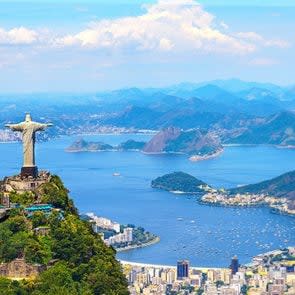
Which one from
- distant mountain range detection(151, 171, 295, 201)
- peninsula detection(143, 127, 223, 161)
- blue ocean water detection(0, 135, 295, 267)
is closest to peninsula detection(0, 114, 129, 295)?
blue ocean water detection(0, 135, 295, 267)

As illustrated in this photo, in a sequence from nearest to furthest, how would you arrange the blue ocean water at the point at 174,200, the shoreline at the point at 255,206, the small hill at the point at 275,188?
the blue ocean water at the point at 174,200 < the shoreline at the point at 255,206 < the small hill at the point at 275,188

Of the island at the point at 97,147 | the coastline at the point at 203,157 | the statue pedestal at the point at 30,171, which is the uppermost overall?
the statue pedestal at the point at 30,171

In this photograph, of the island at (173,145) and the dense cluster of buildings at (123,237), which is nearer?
the dense cluster of buildings at (123,237)

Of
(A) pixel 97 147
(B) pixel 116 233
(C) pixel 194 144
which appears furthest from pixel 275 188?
(C) pixel 194 144

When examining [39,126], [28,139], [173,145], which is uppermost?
[39,126]

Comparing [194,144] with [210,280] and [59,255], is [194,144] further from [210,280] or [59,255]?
[59,255]

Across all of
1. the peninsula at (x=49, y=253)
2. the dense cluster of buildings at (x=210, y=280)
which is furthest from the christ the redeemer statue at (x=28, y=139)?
the dense cluster of buildings at (x=210, y=280)

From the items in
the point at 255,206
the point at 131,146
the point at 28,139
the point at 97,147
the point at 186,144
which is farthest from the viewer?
the point at 186,144

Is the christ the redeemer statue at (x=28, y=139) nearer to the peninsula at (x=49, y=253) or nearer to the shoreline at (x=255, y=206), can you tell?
the peninsula at (x=49, y=253)

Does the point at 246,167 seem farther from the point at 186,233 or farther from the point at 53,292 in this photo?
the point at 53,292
